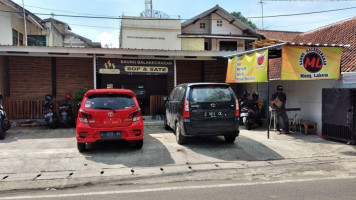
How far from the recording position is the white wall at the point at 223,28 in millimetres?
25031

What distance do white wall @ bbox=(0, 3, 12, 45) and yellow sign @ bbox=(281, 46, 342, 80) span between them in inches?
539

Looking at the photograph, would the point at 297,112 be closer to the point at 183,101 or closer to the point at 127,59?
the point at 183,101

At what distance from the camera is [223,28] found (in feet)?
83.3

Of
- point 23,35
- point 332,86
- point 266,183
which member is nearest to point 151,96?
point 332,86

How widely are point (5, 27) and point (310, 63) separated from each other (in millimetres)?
14747

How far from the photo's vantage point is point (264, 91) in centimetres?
1278

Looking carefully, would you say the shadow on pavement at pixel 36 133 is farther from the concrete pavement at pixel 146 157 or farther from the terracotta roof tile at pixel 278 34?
the terracotta roof tile at pixel 278 34

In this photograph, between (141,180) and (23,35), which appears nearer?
(141,180)

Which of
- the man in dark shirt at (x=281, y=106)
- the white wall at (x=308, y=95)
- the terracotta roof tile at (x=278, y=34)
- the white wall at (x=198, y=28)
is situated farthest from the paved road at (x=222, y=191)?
the white wall at (x=198, y=28)

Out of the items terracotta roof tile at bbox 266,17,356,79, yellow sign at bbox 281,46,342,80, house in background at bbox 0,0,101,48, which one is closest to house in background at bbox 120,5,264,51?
house in background at bbox 0,0,101,48

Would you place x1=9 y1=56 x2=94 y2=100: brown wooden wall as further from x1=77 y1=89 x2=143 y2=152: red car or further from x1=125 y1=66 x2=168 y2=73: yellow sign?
x1=77 y1=89 x2=143 y2=152: red car

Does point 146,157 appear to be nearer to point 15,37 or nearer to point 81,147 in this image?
point 81,147

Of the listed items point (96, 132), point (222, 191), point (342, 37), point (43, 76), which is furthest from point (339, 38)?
point (43, 76)

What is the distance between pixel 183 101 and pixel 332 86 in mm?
5110
